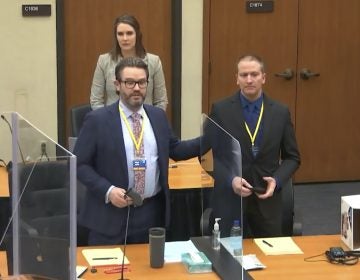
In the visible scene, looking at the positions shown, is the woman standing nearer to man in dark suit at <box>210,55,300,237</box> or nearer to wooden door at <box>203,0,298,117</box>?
man in dark suit at <box>210,55,300,237</box>

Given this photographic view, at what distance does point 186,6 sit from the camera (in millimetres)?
A: 6734

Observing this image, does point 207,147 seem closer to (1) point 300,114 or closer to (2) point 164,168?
(2) point 164,168

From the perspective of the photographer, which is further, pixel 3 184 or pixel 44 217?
pixel 3 184

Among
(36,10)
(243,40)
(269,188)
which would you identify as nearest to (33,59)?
(36,10)

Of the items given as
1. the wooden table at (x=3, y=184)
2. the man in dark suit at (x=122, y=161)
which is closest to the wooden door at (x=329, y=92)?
the wooden table at (x=3, y=184)

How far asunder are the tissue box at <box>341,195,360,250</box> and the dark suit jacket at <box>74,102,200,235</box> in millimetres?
917

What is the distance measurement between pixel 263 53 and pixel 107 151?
3728 millimetres

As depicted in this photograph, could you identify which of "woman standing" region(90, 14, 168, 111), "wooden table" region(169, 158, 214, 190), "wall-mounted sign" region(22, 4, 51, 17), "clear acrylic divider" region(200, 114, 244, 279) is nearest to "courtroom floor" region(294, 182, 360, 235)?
"wooden table" region(169, 158, 214, 190)

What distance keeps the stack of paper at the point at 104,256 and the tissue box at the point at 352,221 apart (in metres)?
1.10

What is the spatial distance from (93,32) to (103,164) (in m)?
3.26

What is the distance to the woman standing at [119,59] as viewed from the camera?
487cm

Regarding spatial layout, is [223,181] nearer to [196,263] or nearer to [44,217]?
[196,263]

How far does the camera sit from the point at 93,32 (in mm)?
6590

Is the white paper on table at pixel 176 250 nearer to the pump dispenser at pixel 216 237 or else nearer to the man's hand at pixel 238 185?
the pump dispenser at pixel 216 237
